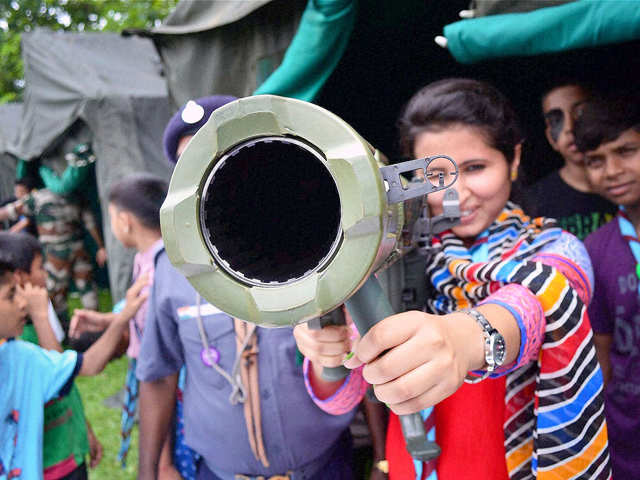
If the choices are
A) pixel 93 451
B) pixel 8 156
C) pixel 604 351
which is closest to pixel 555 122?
pixel 604 351

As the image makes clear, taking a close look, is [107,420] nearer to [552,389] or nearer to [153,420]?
[153,420]

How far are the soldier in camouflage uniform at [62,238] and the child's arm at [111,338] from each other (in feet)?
10.6

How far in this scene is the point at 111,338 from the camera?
2168mm

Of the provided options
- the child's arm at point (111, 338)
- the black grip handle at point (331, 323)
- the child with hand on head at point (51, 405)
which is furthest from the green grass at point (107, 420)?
the black grip handle at point (331, 323)

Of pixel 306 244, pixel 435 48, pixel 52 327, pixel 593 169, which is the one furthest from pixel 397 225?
pixel 52 327

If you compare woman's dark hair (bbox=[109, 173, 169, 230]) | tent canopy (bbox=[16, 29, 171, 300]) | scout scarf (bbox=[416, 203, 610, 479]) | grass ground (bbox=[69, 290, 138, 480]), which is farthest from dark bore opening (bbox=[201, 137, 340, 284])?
tent canopy (bbox=[16, 29, 171, 300])

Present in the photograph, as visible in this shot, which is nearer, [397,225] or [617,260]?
[397,225]

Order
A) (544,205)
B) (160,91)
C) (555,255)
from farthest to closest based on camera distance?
1. (160,91)
2. (544,205)
3. (555,255)

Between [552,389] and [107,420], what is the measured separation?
12.4 ft

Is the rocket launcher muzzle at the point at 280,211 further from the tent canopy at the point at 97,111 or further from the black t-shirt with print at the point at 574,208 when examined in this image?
the tent canopy at the point at 97,111

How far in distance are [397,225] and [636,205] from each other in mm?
1269

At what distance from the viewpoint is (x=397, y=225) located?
29.2 inches

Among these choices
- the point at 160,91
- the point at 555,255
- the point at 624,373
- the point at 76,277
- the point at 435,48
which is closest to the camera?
the point at 555,255

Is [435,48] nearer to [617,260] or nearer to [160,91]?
[617,260]
